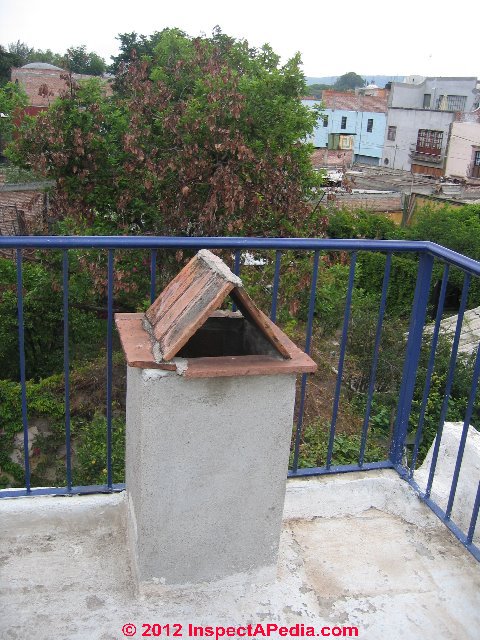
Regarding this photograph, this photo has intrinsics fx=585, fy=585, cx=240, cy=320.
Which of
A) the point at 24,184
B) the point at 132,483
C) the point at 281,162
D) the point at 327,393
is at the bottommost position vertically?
the point at 327,393

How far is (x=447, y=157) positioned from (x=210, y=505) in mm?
40660

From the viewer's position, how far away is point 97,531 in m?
2.45

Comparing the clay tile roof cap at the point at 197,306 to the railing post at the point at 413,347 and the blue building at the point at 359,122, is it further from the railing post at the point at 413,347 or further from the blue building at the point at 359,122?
the blue building at the point at 359,122

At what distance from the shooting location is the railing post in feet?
8.61

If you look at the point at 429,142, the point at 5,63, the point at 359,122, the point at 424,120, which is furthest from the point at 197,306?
the point at 359,122

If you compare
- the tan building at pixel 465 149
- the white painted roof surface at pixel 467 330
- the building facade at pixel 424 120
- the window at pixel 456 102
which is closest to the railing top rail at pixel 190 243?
the white painted roof surface at pixel 467 330

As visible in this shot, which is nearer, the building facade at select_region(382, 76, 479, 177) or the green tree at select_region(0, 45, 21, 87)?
the building facade at select_region(382, 76, 479, 177)

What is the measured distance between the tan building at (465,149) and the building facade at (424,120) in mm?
554

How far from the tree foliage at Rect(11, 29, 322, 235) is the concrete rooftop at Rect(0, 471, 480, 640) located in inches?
245

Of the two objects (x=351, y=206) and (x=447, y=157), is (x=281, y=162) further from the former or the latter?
(x=447, y=157)

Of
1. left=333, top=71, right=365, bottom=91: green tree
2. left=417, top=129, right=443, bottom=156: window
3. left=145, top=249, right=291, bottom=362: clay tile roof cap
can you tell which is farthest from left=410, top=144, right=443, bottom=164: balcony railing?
left=333, top=71, right=365, bottom=91: green tree

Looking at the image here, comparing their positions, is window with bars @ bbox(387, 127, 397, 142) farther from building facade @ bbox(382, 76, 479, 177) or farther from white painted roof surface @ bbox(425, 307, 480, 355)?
white painted roof surface @ bbox(425, 307, 480, 355)

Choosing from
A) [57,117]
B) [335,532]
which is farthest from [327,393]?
[335,532]

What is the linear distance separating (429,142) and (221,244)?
136ft
